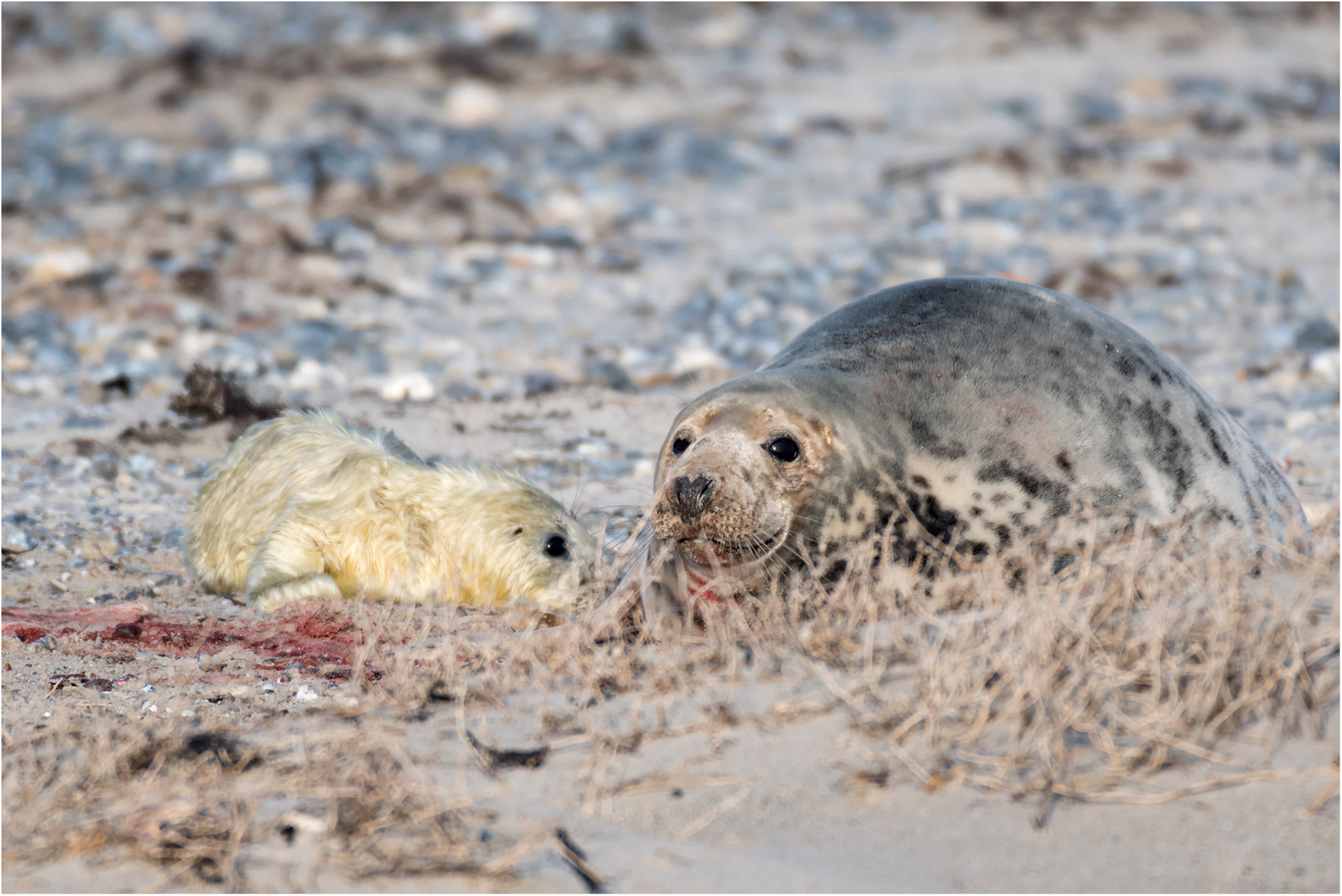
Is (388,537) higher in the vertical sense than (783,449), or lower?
lower

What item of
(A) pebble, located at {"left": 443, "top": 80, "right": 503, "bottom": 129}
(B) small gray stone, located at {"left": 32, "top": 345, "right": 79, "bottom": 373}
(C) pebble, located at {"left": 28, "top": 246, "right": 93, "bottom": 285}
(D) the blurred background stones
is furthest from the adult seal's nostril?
(A) pebble, located at {"left": 443, "top": 80, "right": 503, "bottom": 129}

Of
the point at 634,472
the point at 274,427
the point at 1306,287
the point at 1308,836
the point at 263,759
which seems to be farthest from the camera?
the point at 1306,287

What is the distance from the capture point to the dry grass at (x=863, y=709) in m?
2.34

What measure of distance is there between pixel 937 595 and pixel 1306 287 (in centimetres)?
584

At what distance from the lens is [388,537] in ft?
14.3

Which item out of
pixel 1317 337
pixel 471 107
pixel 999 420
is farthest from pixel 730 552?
pixel 471 107

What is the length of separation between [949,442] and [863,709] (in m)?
1.15

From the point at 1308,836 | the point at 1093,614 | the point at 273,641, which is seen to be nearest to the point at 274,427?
the point at 273,641

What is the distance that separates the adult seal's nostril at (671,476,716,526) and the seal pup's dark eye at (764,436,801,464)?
0.20m

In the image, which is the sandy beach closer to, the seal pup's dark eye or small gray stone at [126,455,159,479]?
small gray stone at [126,455,159,479]

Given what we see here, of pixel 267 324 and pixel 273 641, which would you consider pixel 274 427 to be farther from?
pixel 267 324

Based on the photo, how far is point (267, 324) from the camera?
25.0 feet

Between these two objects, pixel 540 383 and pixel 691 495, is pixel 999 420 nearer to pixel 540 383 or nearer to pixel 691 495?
pixel 691 495

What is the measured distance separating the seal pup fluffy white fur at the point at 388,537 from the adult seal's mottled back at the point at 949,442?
825 millimetres
